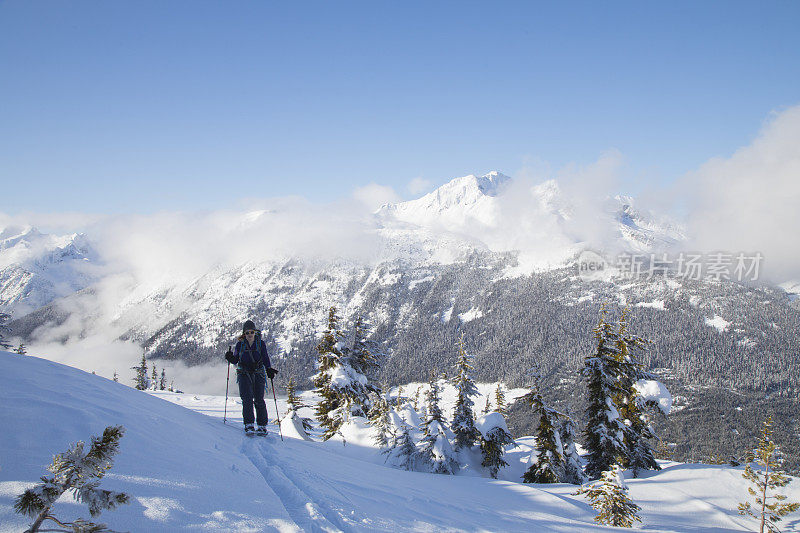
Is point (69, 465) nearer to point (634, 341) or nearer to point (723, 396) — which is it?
point (634, 341)

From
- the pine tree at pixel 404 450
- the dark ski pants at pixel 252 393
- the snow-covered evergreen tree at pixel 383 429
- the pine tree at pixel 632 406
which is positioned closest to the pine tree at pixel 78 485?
the dark ski pants at pixel 252 393

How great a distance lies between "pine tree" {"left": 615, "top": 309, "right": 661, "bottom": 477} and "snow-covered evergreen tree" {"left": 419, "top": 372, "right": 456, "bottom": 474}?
10.6 meters

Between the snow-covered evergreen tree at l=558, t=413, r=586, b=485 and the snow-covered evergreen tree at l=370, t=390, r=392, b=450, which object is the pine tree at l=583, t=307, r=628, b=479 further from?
the snow-covered evergreen tree at l=370, t=390, r=392, b=450

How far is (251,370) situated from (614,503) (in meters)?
10.4

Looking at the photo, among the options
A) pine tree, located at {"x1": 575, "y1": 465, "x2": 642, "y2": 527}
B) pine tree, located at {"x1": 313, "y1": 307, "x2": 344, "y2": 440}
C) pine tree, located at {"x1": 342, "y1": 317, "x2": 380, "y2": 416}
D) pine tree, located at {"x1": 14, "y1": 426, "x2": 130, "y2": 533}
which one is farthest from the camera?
pine tree, located at {"x1": 313, "y1": 307, "x2": 344, "y2": 440}

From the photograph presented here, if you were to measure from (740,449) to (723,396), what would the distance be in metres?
57.7

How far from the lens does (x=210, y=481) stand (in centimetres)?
433

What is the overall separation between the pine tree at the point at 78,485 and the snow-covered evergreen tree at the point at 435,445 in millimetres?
18192

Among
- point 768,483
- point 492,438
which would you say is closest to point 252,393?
point 492,438

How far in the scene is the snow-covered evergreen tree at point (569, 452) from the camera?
22.4m

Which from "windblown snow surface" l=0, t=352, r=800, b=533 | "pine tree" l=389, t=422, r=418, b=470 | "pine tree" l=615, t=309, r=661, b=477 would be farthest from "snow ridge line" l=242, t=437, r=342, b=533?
"pine tree" l=615, t=309, r=661, b=477

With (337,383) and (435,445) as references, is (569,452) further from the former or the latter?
(337,383)

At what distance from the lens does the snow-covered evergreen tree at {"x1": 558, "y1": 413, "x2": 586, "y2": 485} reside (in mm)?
22438

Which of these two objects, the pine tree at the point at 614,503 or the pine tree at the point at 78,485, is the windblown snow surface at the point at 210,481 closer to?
the pine tree at the point at 614,503
